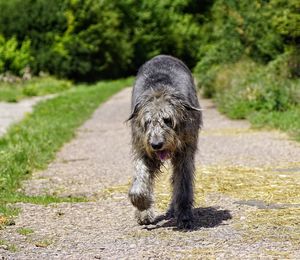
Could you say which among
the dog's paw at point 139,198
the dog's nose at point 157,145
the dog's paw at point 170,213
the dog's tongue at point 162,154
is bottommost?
the dog's paw at point 170,213

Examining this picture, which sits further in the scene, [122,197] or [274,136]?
[274,136]

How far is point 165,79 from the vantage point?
8.02 m

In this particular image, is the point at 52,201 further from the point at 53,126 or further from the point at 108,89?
the point at 108,89

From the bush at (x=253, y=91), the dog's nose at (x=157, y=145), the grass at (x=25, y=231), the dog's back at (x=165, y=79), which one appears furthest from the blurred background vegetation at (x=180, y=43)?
the grass at (x=25, y=231)

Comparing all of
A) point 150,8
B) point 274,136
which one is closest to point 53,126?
point 274,136

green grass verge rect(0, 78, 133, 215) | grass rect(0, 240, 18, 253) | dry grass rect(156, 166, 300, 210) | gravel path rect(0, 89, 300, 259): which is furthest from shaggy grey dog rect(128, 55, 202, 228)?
green grass verge rect(0, 78, 133, 215)

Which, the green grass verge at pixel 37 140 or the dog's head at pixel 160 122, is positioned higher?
the dog's head at pixel 160 122

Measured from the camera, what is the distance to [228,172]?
10.9m

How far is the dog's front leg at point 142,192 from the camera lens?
7605 mm

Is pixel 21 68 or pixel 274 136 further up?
pixel 274 136

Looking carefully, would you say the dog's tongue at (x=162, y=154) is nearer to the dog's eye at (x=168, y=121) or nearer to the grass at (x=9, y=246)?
the dog's eye at (x=168, y=121)

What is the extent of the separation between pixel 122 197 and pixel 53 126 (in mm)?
8509

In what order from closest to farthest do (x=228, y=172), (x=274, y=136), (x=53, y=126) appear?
(x=228, y=172) → (x=274, y=136) → (x=53, y=126)

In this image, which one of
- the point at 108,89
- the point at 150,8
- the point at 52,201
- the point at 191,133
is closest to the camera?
the point at 191,133
